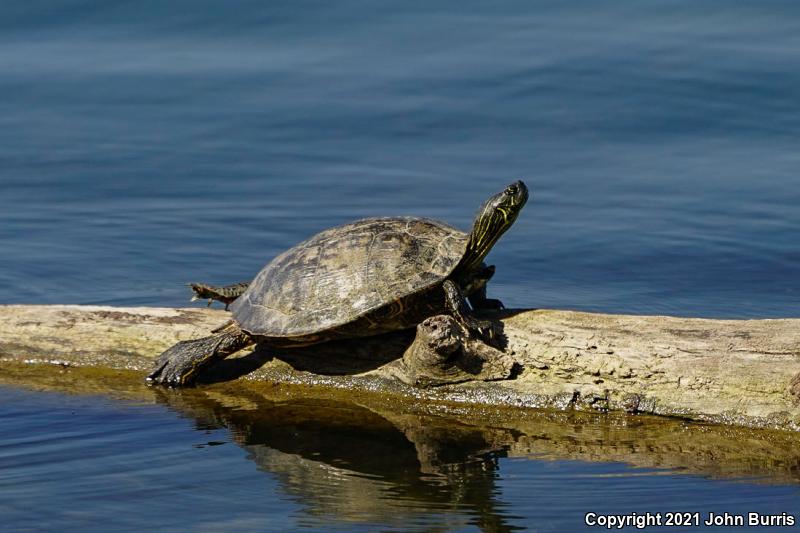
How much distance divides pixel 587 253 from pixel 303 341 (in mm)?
3926

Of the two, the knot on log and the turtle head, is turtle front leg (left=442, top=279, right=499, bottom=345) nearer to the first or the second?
the knot on log

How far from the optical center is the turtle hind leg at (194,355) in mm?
6883

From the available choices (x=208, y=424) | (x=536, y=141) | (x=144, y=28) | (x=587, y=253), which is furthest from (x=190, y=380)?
(x=144, y=28)

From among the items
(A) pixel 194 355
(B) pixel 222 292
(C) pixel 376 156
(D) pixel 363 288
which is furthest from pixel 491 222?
(C) pixel 376 156

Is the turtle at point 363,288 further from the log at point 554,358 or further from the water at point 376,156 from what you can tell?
the water at point 376,156

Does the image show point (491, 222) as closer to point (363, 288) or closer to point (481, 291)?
point (481, 291)

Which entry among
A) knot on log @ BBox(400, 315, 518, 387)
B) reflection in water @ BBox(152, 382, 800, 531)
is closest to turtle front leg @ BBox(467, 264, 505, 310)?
knot on log @ BBox(400, 315, 518, 387)

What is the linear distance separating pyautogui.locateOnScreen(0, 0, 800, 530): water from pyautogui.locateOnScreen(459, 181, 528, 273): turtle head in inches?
49.4

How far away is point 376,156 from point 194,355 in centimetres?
547

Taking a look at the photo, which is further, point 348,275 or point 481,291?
point 481,291

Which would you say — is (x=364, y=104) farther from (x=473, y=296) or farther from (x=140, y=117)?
(x=473, y=296)

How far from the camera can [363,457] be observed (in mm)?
6082

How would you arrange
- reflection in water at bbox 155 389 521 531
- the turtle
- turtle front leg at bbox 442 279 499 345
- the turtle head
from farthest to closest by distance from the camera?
the turtle head, the turtle, turtle front leg at bbox 442 279 499 345, reflection in water at bbox 155 389 521 531

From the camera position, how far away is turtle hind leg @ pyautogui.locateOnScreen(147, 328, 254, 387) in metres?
6.88
